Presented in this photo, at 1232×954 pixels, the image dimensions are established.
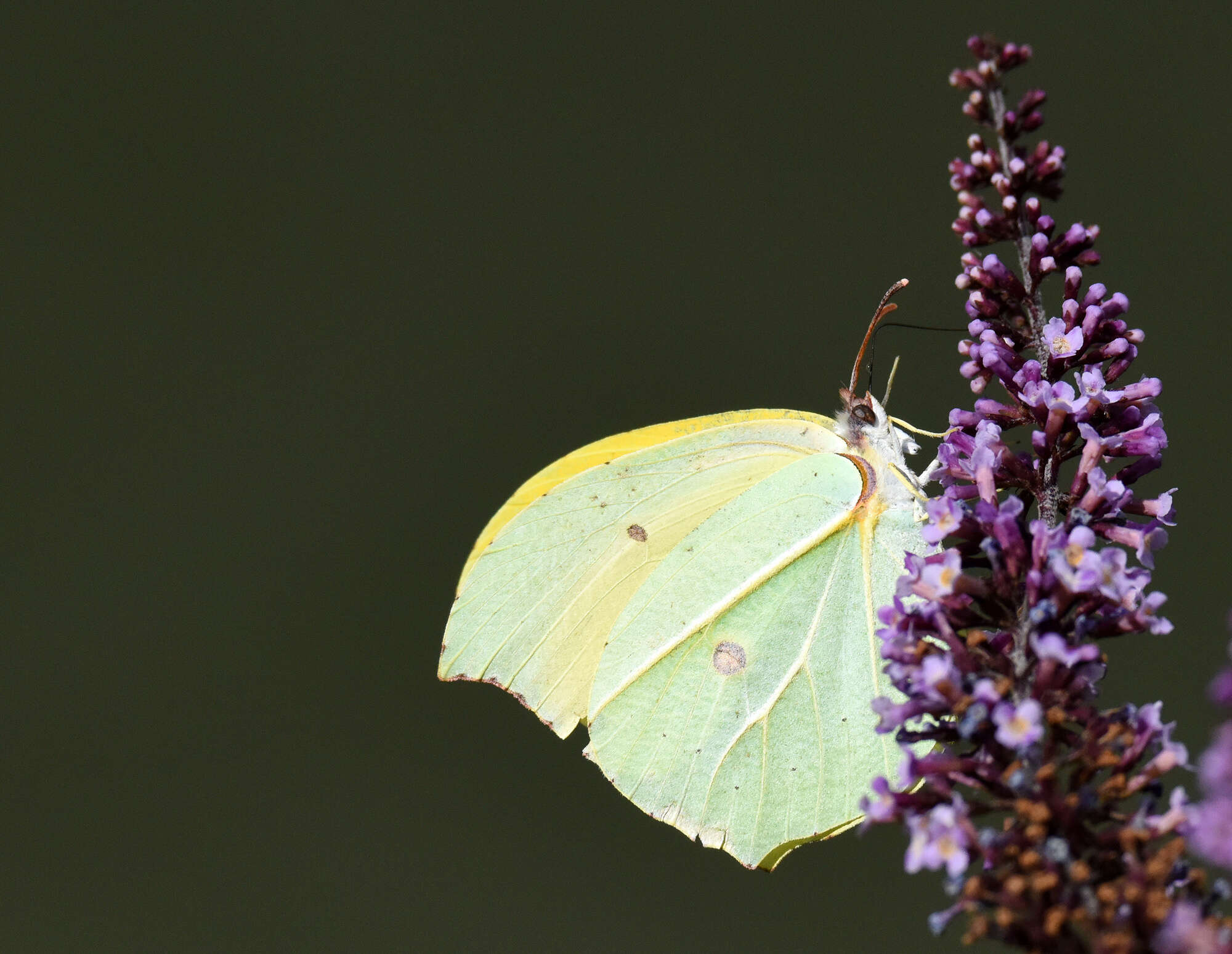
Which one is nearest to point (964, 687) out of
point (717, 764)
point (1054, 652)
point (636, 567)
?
point (1054, 652)

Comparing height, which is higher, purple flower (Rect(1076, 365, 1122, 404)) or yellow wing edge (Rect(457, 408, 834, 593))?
purple flower (Rect(1076, 365, 1122, 404))

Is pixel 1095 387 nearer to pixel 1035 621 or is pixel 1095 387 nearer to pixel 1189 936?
pixel 1035 621

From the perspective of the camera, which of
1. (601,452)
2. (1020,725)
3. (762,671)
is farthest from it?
(601,452)

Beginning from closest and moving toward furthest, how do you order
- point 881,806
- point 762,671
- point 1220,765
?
point 1220,765
point 881,806
point 762,671

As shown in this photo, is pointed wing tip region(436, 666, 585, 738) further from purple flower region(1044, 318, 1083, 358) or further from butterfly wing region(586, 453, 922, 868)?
purple flower region(1044, 318, 1083, 358)

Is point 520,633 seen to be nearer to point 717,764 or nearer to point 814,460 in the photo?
point 717,764

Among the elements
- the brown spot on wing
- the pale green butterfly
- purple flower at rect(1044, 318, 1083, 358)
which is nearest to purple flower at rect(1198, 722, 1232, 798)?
purple flower at rect(1044, 318, 1083, 358)

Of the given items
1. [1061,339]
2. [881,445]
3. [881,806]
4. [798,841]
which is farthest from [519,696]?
[1061,339]
